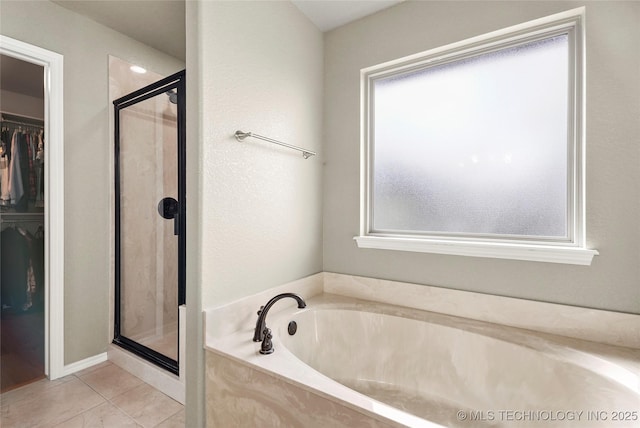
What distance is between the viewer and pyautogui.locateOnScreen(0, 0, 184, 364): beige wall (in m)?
2.01

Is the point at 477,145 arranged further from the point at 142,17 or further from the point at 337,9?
the point at 142,17

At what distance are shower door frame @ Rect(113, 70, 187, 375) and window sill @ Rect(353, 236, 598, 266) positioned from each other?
1142mm

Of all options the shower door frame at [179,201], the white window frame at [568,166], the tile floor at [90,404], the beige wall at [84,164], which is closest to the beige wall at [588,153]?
the white window frame at [568,166]

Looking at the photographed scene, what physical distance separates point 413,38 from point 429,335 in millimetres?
1765

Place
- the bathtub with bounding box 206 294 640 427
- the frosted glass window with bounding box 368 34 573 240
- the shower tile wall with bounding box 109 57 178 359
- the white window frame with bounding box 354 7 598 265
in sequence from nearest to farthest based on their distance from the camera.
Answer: the bathtub with bounding box 206 294 640 427, the white window frame with bounding box 354 7 598 265, the frosted glass window with bounding box 368 34 573 240, the shower tile wall with bounding box 109 57 178 359

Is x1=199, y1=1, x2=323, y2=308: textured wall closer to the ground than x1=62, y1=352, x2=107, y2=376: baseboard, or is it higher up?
higher up

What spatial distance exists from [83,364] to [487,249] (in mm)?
2803

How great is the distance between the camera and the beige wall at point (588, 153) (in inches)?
51.2

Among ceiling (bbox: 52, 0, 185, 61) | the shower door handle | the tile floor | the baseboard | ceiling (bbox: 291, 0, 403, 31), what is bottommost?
the tile floor

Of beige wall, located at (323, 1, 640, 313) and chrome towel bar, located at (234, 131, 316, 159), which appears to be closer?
beige wall, located at (323, 1, 640, 313)

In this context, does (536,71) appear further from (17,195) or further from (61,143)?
(17,195)

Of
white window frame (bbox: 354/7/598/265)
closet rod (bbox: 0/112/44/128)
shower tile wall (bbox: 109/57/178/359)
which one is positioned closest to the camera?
white window frame (bbox: 354/7/598/265)

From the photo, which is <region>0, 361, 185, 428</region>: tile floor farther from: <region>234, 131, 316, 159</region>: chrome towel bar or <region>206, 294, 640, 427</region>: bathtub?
<region>234, 131, 316, 159</region>: chrome towel bar

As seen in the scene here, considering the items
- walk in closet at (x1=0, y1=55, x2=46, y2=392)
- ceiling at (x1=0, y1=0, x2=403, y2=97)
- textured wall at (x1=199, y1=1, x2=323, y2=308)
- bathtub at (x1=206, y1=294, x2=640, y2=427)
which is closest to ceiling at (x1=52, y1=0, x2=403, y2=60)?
ceiling at (x1=0, y1=0, x2=403, y2=97)
